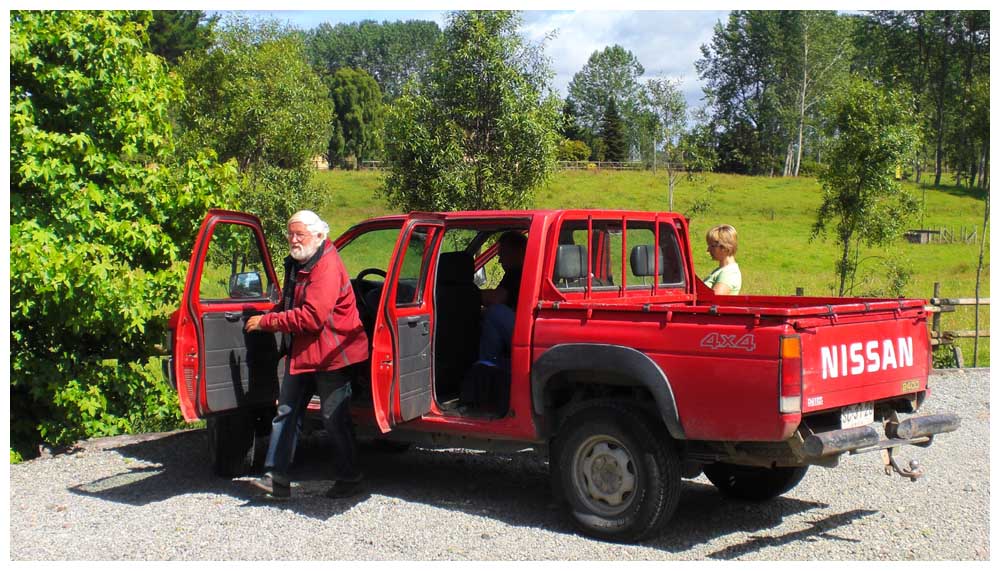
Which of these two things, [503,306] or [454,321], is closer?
[503,306]

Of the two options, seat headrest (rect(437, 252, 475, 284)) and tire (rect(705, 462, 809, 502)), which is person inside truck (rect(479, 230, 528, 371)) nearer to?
seat headrest (rect(437, 252, 475, 284))

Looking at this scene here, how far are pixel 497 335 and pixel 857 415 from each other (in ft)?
8.01

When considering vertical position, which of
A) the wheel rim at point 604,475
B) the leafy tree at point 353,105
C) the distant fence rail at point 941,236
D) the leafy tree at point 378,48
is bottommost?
the distant fence rail at point 941,236

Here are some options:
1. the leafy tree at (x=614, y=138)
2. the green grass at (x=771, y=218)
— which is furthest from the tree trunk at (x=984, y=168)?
the leafy tree at (x=614, y=138)

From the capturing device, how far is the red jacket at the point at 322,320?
6.32 metres

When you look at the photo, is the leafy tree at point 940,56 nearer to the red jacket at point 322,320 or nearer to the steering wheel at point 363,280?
the steering wheel at point 363,280

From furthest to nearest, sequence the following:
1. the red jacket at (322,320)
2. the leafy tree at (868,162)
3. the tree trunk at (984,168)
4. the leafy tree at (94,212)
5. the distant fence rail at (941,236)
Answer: the tree trunk at (984,168), the distant fence rail at (941,236), the leafy tree at (868,162), the leafy tree at (94,212), the red jacket at (322,320)

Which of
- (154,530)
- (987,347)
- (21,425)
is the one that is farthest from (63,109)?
(987,347)

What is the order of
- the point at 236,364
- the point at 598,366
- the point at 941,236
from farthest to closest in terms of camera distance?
the point at 941,236 → the point at 236,364 → the point at 598,366

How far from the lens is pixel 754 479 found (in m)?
6.79

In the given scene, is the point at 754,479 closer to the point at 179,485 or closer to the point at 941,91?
the point at 179,485

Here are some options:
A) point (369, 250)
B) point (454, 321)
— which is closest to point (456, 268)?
point (454, 321)

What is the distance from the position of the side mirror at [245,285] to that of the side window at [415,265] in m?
1.17

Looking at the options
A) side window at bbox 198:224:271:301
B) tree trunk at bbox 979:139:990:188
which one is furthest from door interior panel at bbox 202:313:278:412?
tree trunk at bbox 979:139:990:188
